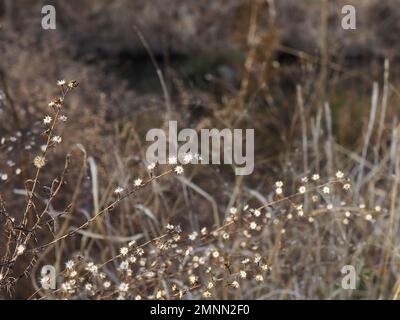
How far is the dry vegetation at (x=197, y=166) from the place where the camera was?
1.67 metres

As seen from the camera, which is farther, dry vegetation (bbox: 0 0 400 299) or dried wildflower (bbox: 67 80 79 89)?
dry vegetation (bbox: 0 0 400 299)

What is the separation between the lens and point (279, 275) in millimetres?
2188

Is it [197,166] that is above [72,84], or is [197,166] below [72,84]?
below

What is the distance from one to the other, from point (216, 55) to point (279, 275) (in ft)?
→ 12.7

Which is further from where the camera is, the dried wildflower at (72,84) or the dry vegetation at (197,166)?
the dry vegetation at (197,166)

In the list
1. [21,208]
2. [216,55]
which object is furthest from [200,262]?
[216,55]

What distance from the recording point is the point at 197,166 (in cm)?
239

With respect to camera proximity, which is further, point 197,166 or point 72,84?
point 197,166

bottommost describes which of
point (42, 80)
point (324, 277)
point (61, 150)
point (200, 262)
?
point (324, 277)

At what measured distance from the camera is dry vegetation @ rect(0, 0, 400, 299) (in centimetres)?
167

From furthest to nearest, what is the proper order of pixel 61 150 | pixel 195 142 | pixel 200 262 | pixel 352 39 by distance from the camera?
pixel 352 39, pixel 61 150, pixel 195 142, pixel 200 262

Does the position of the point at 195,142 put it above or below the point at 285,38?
below

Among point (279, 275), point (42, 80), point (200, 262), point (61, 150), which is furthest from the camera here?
point (42, 80)
